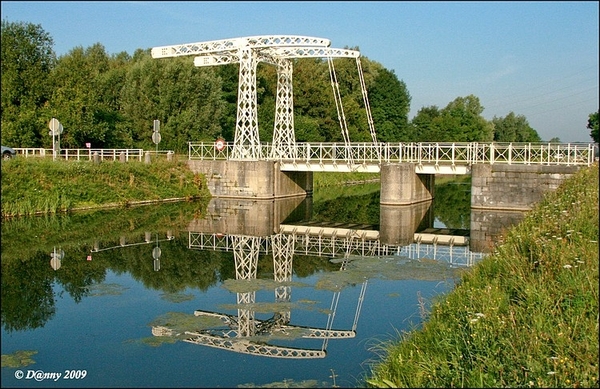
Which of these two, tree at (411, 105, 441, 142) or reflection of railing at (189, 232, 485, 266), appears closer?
reflection of railing at (189, 232, 485, 266)

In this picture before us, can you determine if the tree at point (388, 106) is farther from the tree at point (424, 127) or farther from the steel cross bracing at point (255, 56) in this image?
the steel cross bracing at point (255, 56)

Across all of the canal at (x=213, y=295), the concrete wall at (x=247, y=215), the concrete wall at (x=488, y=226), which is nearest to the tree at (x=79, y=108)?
the concrete wall at (x=247, y=215)

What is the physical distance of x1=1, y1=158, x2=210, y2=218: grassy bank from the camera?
28031 mm

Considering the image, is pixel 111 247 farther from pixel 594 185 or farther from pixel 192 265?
pixel 594 185

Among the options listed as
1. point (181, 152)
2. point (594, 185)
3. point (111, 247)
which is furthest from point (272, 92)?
point (594, 185)

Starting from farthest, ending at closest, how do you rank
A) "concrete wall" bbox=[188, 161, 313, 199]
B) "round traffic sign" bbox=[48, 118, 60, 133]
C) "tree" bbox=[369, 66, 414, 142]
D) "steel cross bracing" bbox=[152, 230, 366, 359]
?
1. "tree" bbox=[369, 66, 414, 142]
2. "concrete wall" bbox=[188, 161, 313, 199]
3. "round traffic sign" bbox=[48, 118, 60, 133]
4. "steel cross bracing" bbox=[152, 230, 366, 359]

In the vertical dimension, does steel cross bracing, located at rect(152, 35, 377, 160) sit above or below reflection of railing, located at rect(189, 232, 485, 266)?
above

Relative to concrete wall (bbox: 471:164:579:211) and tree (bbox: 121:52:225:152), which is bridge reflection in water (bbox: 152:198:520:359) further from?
tree (bbox: 121:52:225:152)

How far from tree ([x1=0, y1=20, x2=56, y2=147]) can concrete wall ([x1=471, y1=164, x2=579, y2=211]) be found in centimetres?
2448

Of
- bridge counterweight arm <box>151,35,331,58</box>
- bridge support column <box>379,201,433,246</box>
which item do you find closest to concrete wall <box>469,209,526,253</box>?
bridge support column <box>379,201,433,246</box>

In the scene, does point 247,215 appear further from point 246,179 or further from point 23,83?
point 23,83

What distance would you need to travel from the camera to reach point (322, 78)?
222 ft

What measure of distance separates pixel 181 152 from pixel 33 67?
12.1m

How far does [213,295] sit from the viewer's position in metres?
14.3
